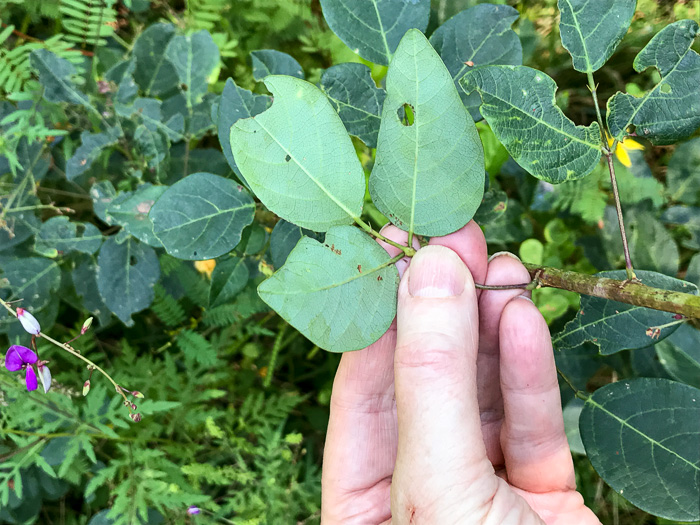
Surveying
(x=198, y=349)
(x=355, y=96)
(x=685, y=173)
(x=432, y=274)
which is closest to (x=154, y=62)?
(x=355, y=96)

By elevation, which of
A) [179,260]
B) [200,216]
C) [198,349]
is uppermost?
[200,216]

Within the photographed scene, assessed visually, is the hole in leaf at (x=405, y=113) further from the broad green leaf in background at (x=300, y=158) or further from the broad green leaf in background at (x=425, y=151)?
the broad green leaf in background at (x=300, y=158)

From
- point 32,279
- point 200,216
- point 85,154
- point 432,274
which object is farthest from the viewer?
point 32,279

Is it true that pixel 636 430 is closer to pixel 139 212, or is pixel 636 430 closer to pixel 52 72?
pixel 139 212

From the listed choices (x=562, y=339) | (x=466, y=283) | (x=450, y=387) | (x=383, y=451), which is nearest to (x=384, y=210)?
(x=466, y=283)

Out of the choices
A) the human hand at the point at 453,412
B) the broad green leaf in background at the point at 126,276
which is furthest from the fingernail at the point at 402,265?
the broad green leaf in background at the point at 126,276

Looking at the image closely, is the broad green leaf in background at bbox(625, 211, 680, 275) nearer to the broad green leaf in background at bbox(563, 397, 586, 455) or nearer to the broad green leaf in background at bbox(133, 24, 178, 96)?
the broad green leaf in background at bbox(563, 397, 586, 455)

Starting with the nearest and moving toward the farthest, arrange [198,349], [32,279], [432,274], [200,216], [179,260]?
[432,274] < [200,216] < [32,279] < [179,260] < [198,349]
